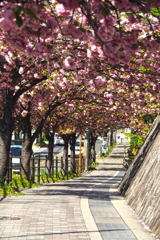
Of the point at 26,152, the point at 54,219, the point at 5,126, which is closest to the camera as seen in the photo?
the point at 54,219

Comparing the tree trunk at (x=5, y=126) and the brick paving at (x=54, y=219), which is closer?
the brick paving at (x=54, y=219)

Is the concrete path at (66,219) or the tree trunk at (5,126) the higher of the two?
the tree trunk at (5,126)

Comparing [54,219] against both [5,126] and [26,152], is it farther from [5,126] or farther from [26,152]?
[26,152]

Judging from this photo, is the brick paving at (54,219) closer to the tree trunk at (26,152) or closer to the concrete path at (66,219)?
the concrete path at (66,219)

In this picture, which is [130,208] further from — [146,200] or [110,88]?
[110,88]

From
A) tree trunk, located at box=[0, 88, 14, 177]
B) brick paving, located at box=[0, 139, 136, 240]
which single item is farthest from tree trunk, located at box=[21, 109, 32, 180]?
brick paving, located at box=[0, 139, 136, 240]

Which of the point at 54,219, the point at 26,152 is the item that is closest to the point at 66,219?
the point at 54,219

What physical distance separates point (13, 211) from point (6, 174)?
429 cm

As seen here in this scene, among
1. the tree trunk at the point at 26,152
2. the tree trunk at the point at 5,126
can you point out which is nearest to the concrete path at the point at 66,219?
the tree trunk at the point at 5,126

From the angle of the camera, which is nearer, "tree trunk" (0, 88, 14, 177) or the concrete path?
the concrete path

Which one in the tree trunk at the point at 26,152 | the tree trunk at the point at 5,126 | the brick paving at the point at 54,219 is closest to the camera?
the brick paving at the point at 54,219

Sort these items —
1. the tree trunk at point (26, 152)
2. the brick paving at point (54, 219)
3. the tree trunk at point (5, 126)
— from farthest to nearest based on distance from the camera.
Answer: the tree trunk at point (26, 152) < the tree trunk at point (5, 126) < the brick paving at point (54, 219)

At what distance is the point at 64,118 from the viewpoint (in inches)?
825

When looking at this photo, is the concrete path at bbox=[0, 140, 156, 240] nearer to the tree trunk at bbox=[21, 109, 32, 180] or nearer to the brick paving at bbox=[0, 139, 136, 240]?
the brick paving at bbox=[0, 139, 136, 240]
